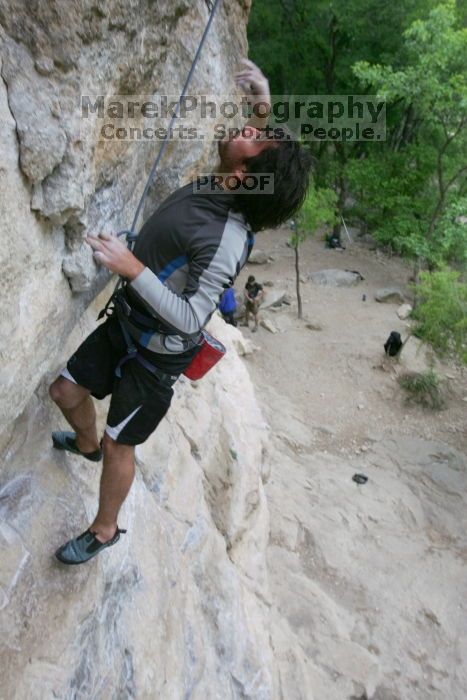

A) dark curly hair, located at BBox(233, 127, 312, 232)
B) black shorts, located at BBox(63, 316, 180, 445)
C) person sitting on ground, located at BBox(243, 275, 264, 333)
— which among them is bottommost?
person sitting on ground, located at BBox(243, 275, 264, 333)

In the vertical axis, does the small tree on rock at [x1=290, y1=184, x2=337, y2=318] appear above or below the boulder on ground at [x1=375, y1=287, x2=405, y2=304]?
above

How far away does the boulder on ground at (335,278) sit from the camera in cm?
1641

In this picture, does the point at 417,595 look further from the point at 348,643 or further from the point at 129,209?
the point at 129,209

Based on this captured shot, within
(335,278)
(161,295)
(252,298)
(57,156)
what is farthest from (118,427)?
(335,278)

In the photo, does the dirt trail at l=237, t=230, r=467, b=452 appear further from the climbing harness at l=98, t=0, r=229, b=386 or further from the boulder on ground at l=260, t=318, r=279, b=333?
the climbing harness at l=98, t=0, r=229, b=386

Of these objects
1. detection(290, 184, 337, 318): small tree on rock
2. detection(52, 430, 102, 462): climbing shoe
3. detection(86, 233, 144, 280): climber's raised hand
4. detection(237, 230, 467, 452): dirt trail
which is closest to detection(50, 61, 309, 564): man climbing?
detection(86, 233, 144, 280): climber's raised hand

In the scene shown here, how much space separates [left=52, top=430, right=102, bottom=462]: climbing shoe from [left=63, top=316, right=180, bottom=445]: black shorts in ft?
1.56

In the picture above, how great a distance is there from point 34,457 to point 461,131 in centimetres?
1435

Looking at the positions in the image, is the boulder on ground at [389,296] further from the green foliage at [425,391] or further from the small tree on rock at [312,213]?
→ the green foliage at [425,391]

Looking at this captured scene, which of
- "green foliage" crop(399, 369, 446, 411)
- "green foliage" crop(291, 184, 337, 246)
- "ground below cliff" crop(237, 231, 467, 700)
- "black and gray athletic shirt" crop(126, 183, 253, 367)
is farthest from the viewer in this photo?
"green foliage" crop(291, 184, 337, 246)

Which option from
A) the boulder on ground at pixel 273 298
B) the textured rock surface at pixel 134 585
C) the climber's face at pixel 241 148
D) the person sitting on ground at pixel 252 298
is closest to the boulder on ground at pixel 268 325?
the person sitting on ground at pixel 252 298

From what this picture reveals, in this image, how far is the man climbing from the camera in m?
2.33

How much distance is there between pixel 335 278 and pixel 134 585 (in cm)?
1428

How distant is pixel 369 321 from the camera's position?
1405 centimetres
